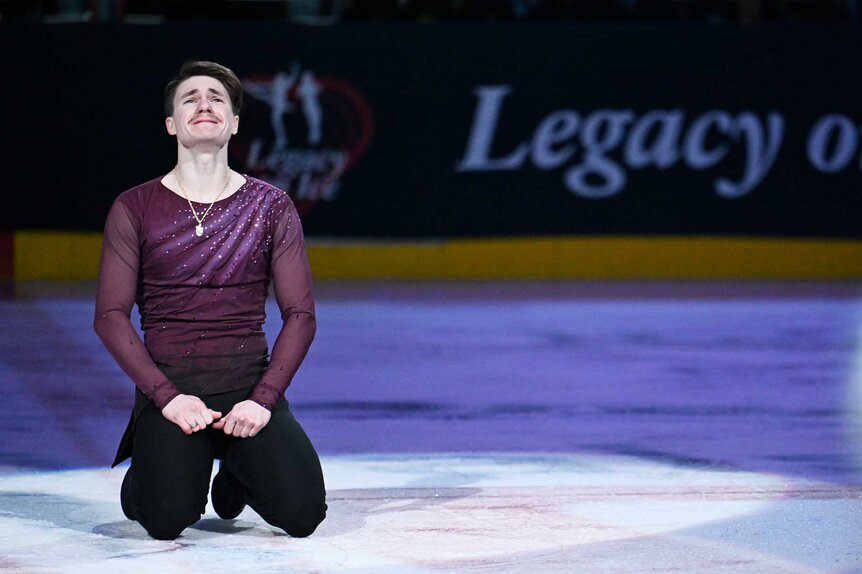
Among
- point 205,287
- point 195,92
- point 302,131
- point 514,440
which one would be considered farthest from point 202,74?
point 302,131

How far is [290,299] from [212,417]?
41cm

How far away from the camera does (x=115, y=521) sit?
3.96m

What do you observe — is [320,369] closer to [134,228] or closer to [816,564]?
[134,228]

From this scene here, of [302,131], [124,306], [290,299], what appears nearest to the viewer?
[124,306]

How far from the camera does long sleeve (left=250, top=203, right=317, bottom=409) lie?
3861 mm

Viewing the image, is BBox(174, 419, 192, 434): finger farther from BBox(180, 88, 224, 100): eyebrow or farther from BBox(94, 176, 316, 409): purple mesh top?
BBox(180, 88, 224, 100): eyebrow

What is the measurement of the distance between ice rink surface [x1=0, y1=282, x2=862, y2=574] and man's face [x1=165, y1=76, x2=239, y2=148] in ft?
3.29

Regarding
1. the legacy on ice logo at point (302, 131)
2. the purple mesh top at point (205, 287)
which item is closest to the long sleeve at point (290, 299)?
the purple mesh top at point (205, 287)

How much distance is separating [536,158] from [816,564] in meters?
7.18

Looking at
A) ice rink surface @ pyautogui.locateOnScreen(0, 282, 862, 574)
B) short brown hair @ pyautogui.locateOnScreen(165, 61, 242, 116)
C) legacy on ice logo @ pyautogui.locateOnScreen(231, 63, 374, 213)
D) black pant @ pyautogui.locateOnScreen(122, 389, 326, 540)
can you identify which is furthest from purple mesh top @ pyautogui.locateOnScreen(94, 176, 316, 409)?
legacy on ice logo @ pyautogui.locateOnScreen(231, 63, 374, 213)

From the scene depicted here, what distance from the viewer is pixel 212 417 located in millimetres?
3717

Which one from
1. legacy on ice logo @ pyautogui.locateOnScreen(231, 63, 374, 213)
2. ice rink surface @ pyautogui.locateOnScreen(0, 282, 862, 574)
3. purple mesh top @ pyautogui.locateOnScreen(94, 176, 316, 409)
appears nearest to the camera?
ice rink surface @ pyautogui.locateOnScreen(0, 282, 862, 574)

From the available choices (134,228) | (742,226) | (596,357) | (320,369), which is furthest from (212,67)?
(742,226)

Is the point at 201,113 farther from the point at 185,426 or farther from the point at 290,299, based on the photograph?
the point at 185,426
